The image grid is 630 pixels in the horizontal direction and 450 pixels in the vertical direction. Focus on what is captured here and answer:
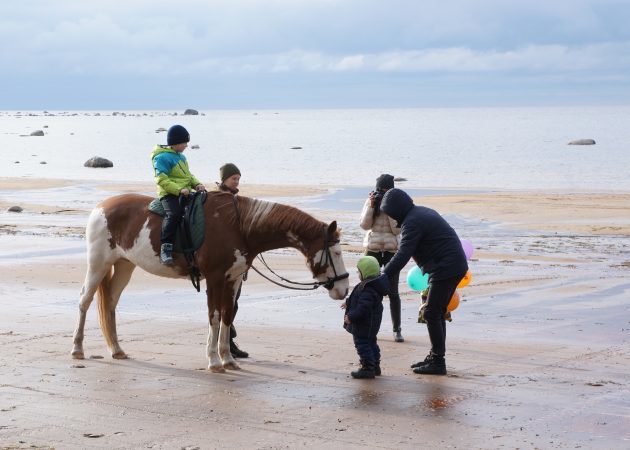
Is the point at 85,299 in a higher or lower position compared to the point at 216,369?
higher

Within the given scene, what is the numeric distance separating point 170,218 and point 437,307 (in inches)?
117

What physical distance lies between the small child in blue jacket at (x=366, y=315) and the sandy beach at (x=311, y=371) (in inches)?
8.0

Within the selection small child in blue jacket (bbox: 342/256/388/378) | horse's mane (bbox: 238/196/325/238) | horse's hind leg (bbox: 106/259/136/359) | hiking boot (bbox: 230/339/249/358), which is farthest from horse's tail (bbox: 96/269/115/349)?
small child in blue jacket (bbox: 342/256/388/378)

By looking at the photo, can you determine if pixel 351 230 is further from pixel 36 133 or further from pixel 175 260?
pixel 36 133

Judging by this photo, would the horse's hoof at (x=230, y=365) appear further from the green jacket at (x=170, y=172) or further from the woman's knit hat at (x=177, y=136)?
the woman's knit hat at (x=177, y=136)

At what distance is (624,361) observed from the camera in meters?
10.7

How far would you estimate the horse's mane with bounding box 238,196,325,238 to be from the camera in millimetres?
10414

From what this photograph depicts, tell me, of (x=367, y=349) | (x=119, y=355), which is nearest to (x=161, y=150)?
(x=119, y=355)

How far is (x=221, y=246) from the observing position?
10.5 meters

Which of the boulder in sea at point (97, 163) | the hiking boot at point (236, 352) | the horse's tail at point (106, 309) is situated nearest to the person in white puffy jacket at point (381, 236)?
the hiking boot at point (236, 352)

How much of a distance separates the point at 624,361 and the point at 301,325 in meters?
4.19

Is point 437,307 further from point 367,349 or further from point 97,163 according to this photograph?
point 97,163

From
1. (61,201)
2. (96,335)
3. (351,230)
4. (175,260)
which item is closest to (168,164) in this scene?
→ (175,260)

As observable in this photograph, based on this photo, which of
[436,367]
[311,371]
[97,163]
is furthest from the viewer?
[97,163]
